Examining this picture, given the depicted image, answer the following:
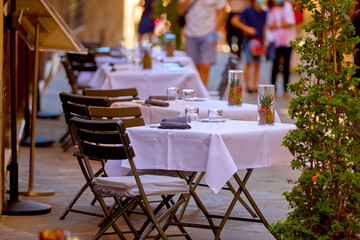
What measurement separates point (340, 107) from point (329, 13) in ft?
1.73

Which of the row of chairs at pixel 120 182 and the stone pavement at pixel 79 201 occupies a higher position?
the row of chairs at pixel 120 182

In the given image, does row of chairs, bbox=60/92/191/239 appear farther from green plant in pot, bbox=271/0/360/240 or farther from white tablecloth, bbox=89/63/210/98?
white tablecloth, bbox=89/63/210/98

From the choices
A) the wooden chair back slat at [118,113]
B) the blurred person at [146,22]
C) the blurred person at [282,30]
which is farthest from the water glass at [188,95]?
the blurred person at [146,22]

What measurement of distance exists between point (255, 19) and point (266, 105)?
9.61m

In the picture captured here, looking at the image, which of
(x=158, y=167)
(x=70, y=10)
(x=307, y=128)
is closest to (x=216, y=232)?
(x=158, y=167)

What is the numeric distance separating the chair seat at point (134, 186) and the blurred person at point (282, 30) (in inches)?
394

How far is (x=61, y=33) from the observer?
7.39 m

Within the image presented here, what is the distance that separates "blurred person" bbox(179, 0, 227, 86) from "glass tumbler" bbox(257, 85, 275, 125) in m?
7.79

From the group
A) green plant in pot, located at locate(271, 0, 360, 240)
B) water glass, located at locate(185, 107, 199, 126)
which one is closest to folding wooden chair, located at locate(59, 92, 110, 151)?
water glass, located at locate(185, 107, 199, 126)

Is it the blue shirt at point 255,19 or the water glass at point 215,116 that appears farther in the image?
the blue shirt at point 255,19

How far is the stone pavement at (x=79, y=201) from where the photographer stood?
605 centimetres

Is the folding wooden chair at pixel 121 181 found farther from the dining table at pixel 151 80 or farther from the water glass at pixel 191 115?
the dining table at pixel 151 80

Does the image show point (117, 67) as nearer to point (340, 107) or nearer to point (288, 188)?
point (288, 188)

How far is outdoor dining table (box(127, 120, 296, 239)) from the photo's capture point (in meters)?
5.34
